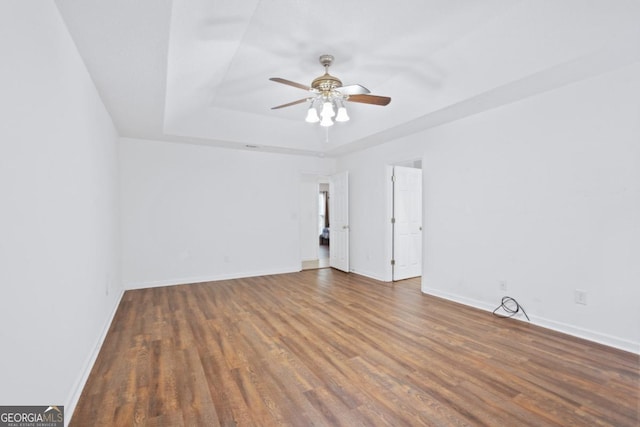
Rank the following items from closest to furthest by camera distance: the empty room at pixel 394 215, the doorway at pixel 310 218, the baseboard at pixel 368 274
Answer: the empty room at pixel 394 215, the baseboard at pixel 368 274, the doorway at pixel 310 218

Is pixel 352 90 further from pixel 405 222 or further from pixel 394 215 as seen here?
pixel 405 222

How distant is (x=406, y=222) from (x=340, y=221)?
1.56m

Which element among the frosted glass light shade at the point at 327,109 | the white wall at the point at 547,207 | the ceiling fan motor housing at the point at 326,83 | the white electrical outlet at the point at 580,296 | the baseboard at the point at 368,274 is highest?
the ceiling fan motor housing at the point at 326,83

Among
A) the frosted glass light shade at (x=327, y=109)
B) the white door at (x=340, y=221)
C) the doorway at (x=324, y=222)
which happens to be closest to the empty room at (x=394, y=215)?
the frosted glass light shade at (x=327, y=109)

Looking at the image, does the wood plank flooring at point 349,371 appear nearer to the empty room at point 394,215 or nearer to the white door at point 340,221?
the empty room at point 394,215

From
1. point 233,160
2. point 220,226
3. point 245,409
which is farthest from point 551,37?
point 220,226

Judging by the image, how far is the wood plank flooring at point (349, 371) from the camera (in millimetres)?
1891

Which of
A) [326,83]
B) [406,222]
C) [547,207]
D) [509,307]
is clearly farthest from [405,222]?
[326,83]

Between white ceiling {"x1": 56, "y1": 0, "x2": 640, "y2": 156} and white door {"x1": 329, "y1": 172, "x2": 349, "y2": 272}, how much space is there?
2316 millimetres

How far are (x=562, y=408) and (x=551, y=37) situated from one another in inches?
116

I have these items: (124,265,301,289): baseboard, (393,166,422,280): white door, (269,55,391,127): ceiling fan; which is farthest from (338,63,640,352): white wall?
(124,265,301,289): baseboard

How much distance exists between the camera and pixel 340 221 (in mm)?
6668

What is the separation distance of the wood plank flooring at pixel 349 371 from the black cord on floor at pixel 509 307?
4.8 inches

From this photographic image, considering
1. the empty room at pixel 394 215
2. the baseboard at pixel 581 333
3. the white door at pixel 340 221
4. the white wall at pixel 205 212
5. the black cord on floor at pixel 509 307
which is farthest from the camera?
the white door at pixel 340 221
